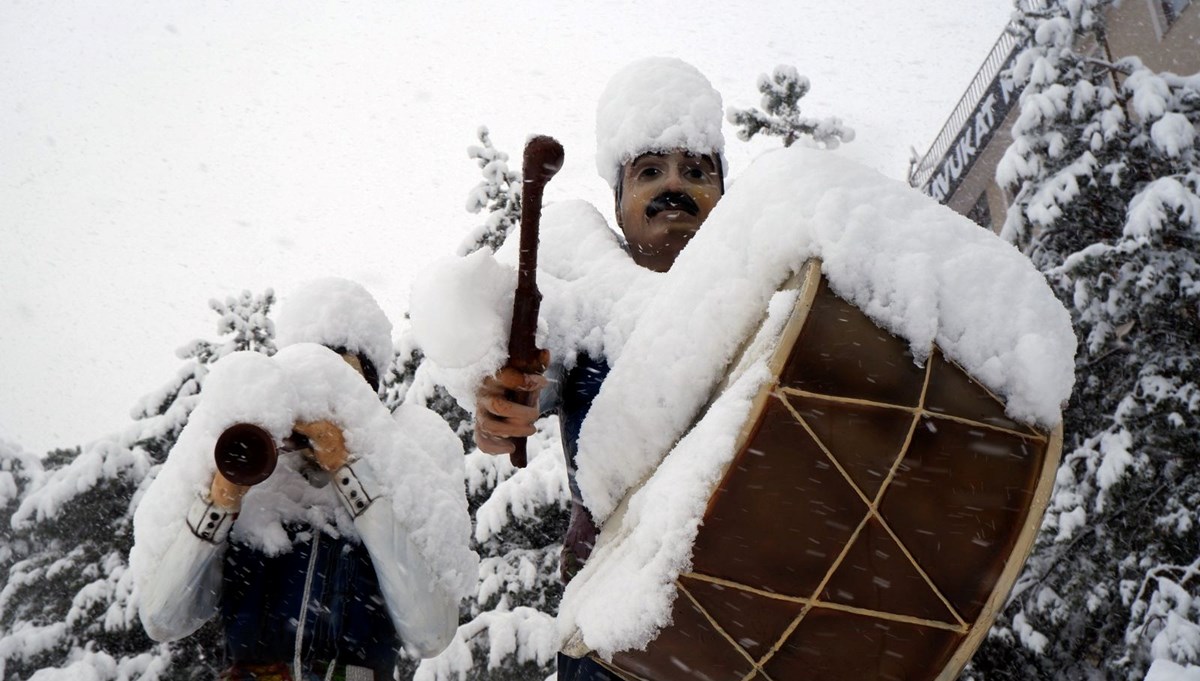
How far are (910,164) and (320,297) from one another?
1406 cm

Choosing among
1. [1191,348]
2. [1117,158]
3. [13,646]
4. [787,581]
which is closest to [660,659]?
[787,581]

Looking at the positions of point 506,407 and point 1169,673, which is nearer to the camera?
point 506,407

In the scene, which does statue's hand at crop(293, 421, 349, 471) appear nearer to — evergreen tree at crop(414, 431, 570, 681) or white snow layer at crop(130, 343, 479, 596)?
white snow layer at crop(130, 343, 479, 596)

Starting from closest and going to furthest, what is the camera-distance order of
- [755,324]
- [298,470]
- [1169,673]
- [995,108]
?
[755,324] < [298,470] < [1169,673] < [995,108]

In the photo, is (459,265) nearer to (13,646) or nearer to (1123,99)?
(1123,99)

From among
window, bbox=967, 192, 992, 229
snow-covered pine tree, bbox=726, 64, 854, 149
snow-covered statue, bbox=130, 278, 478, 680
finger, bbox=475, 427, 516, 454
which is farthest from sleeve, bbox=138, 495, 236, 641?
Answer: window, bbox=967, 192, 992, 229

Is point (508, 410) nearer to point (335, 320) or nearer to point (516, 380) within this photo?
point (516, 380)

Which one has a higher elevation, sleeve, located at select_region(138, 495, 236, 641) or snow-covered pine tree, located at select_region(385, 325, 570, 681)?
sleeve, located at select_region(138, 495, 236, 641)

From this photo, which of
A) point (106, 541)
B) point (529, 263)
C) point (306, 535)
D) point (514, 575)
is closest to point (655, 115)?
point (529, 263)

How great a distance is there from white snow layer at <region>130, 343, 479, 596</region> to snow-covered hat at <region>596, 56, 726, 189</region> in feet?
2.90

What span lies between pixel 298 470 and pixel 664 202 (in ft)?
3.70

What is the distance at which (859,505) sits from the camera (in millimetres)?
1356

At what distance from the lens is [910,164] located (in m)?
15.0

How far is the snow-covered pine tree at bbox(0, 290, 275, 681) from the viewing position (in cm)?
604
